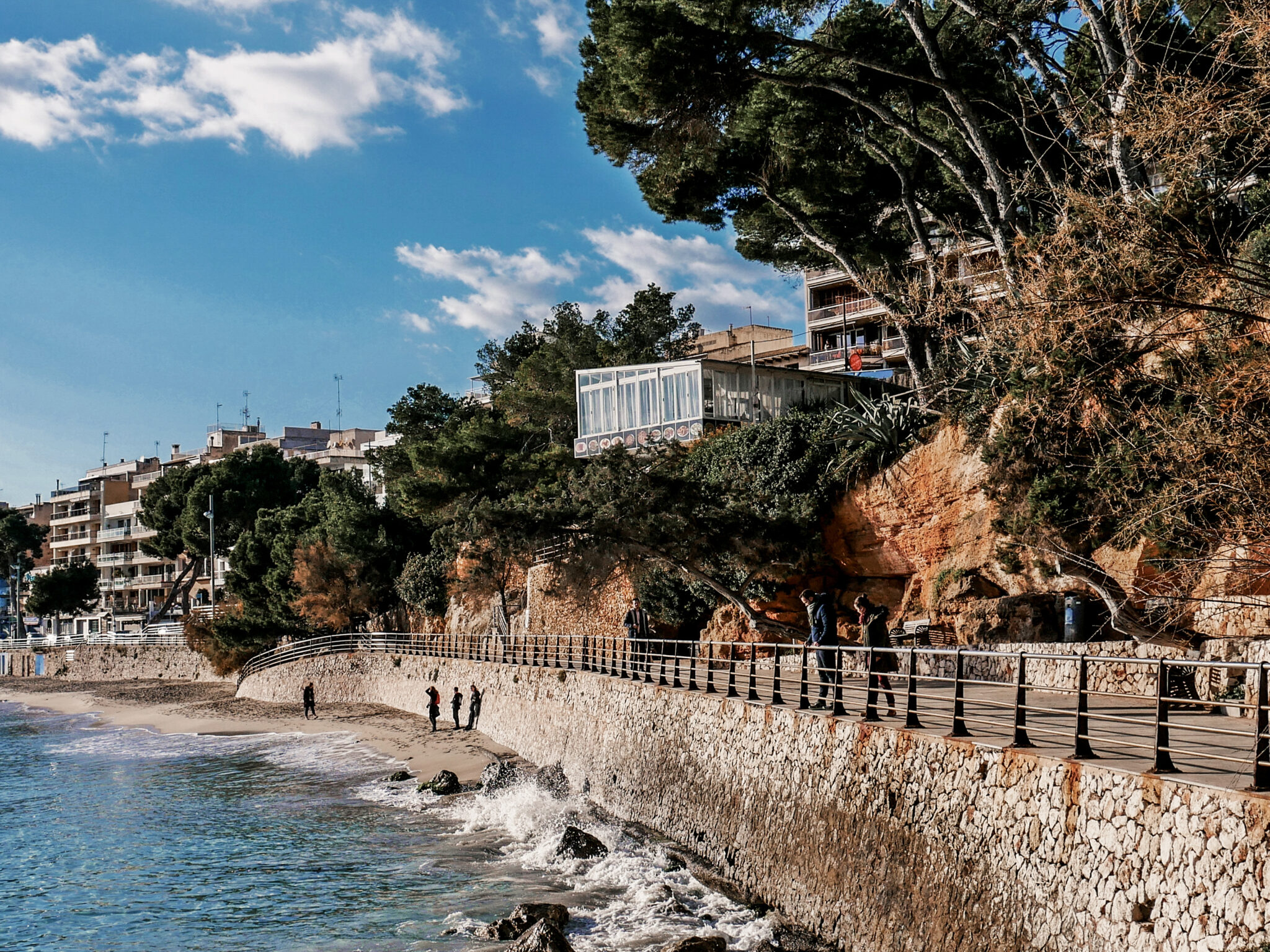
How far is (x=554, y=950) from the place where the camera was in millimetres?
11219

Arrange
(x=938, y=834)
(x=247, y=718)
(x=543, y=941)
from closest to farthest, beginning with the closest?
(x=938, y=834) → (x=543, y=941) → (x=247, y=718)

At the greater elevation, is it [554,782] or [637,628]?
[637,628]

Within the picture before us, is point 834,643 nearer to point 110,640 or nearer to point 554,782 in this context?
point 554,782

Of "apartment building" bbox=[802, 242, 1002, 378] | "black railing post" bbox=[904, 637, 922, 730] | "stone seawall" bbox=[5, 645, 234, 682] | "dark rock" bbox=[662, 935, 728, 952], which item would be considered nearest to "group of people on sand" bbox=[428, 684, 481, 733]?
"dark rock" bbox=[662, 935, 728, 952]

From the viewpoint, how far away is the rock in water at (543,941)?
37.0 ft

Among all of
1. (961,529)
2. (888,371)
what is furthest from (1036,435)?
(888,371)

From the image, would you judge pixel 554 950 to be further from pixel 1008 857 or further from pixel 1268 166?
pixel 1268 166

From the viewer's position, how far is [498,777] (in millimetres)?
22562

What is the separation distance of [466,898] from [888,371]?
3179 centimetres

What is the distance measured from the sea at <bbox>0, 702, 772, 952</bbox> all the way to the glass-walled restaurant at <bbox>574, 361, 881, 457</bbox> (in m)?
14.5

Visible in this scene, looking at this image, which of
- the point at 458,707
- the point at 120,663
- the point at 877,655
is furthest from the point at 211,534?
the point at 877,655

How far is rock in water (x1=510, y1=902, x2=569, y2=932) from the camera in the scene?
1291 centimetres

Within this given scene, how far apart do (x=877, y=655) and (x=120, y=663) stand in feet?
222

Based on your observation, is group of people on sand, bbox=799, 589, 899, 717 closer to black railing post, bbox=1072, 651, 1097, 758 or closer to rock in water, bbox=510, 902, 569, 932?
black railing post, bbox=1072, 651, 1097, 758
